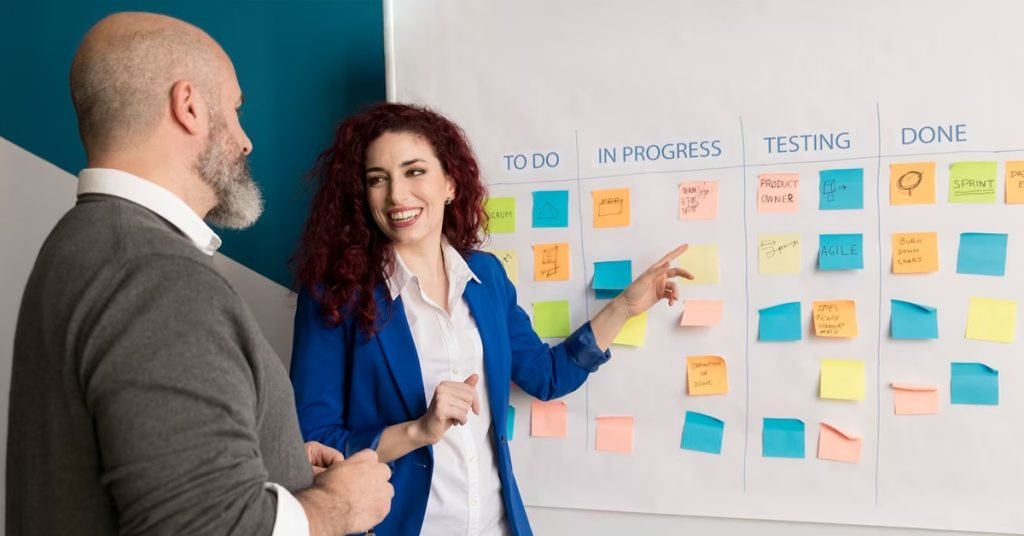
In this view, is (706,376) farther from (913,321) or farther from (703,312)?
(913,321)

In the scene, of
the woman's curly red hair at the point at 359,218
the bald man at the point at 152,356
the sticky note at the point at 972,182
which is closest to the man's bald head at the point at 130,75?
the bald man at the point at 152,356

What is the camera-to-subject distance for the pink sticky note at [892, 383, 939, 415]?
1557 mm

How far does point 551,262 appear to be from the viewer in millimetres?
1823

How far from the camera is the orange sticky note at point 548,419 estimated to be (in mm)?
1807

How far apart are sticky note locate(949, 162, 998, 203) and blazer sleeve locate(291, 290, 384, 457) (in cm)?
120

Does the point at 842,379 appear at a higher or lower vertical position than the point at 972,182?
lower

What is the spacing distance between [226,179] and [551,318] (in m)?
0.92

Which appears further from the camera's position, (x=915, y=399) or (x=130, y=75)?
(x=915, y=399)

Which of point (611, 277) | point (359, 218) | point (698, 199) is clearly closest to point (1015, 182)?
point (698, 199)

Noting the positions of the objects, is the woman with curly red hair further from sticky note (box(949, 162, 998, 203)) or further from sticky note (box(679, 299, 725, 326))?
sticky note (box(949, 162, 998, 203))

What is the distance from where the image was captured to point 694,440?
170 cm

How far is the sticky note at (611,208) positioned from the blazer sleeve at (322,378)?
607 millimetres

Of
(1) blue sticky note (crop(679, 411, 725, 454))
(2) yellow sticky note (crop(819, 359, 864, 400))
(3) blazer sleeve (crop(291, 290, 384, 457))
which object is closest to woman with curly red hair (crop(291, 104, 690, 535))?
(3) blazer sleeve (crop(291, 290, 384, 457))

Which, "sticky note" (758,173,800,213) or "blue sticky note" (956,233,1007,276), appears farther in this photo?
"sticky note" (758,173,800,213)
